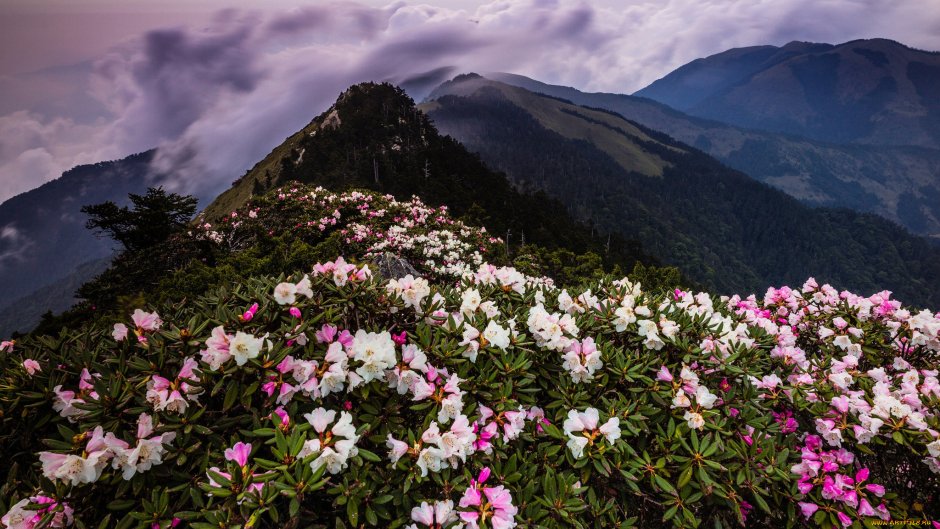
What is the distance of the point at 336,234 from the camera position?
14.0 m

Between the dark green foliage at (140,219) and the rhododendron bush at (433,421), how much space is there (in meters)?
28.0

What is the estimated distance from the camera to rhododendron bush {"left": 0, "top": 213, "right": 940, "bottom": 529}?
7.11 feet

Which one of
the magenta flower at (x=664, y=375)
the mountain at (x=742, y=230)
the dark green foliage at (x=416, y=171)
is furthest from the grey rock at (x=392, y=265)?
the mountain at (x=742, y=230)

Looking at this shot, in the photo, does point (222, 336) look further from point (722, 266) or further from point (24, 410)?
point (722, 266)

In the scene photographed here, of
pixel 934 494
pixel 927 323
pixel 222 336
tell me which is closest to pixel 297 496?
pixel 222 336

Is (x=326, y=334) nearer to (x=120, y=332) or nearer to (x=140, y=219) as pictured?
(x=120, y=332)

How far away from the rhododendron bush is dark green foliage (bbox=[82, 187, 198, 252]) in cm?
2796

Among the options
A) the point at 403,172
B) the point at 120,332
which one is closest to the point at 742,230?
the point at 403,172

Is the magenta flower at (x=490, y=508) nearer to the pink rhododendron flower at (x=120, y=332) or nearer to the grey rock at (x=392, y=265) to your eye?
the pink rhododendron flower at (x=120, y=332)

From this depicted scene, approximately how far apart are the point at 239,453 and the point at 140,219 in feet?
107

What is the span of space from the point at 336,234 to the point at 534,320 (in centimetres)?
1204

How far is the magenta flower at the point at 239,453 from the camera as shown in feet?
6.95

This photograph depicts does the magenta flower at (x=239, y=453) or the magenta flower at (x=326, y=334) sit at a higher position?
the magenta flower at (x=326, y=334)

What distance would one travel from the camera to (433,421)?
2.48m
